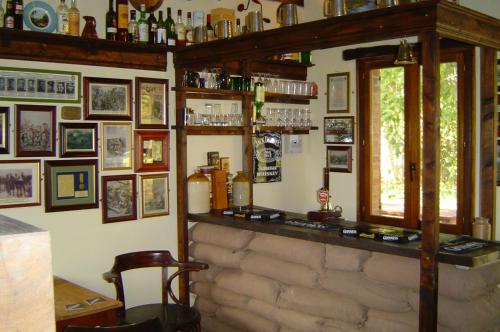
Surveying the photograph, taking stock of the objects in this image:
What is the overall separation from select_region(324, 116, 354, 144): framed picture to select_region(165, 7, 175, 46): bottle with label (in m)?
2.11

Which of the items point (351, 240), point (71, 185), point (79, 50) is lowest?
point (351, 240)

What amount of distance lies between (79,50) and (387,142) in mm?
3190

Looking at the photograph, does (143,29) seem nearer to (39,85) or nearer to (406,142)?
(39,85)

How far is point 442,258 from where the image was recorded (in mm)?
2730

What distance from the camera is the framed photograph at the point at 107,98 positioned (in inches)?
153

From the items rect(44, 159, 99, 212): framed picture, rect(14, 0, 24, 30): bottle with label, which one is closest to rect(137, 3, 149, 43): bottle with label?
rect(14, 0, 24, 30): bottle with label

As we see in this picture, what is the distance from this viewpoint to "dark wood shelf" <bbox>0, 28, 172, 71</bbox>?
11.5ft

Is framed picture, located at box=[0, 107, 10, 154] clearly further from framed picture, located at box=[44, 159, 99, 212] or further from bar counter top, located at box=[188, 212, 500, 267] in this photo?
bar counter top, located at box=[188, 212, 500, 267]

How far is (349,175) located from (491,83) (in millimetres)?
2379

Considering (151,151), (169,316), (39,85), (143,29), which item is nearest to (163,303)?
(169,316)

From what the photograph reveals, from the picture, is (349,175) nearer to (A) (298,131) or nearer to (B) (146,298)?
(A) (298,131)

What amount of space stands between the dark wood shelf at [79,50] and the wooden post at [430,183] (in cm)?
222

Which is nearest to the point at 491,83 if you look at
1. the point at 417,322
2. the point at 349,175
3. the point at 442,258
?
the point at 442,258

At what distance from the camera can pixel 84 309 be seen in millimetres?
2908
